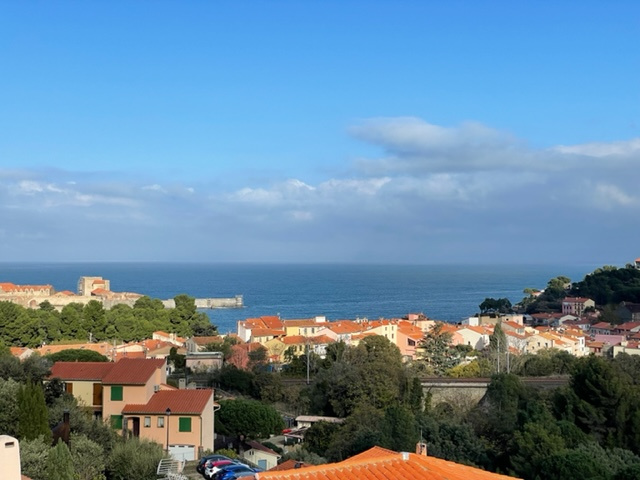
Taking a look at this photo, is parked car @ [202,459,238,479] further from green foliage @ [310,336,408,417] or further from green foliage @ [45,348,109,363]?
green foliage @ [45,348,109,363]

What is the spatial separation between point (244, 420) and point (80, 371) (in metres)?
4.97

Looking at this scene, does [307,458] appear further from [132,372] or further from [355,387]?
[355,387]

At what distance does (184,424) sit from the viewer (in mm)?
17938

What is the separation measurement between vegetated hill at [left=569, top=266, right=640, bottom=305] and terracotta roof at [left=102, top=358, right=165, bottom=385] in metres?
70.4

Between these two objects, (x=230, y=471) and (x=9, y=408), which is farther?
(x=9, y=408)

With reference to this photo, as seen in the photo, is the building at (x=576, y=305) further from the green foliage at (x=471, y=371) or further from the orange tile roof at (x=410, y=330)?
the green foliage at (x=471, y=371)

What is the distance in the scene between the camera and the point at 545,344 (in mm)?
55281

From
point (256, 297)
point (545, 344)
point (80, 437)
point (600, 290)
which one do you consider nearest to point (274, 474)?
point (80, 437)

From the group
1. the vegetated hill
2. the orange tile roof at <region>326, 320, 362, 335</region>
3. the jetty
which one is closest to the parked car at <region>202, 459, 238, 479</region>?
the orange tile roof at <region>326, 320, 362, 335</region>

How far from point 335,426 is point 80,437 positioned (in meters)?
8.74

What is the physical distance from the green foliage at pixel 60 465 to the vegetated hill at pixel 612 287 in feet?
253

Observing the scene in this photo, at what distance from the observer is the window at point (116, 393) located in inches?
736

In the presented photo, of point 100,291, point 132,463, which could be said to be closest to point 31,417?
point 132,463

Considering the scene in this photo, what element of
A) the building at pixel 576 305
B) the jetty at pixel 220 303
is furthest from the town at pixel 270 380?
the jetty at pixel 220 303
